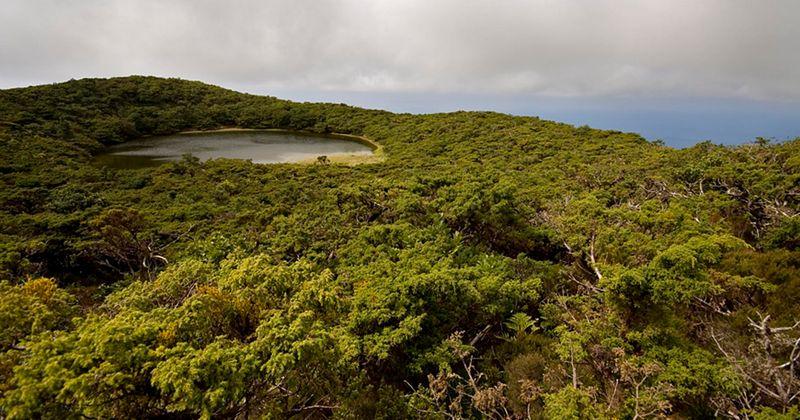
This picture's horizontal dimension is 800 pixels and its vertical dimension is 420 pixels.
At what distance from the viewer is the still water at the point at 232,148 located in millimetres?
38719

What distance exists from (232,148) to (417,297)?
40831 mm

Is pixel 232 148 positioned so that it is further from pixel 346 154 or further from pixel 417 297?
pixel 417 297

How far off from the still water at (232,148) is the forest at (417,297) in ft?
40.9

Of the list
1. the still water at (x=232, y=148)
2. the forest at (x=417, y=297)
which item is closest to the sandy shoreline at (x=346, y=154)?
the still water at (x=232, y=148)

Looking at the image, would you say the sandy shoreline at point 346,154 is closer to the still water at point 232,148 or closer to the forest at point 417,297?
the still water at point 232,148

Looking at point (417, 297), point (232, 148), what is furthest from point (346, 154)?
point (417, 297)

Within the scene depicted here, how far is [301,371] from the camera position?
660cm

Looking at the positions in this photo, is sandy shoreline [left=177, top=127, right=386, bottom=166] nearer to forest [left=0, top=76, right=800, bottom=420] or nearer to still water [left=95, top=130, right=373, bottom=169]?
still water [left=95, top=130, right=373, bottom=169]

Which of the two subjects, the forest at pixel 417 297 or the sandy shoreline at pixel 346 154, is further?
the sandy shoreline at pixel 346 154

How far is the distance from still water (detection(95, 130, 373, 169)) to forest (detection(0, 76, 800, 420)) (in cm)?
1248

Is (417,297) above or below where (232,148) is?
below

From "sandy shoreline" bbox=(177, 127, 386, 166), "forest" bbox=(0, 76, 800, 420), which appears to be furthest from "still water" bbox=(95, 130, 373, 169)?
"forest" bbox=(0, 76, 800, 420)

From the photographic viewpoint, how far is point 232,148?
4341 cm

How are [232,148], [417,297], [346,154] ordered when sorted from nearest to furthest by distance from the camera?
[417,297] → [346,154] → [232,148]
